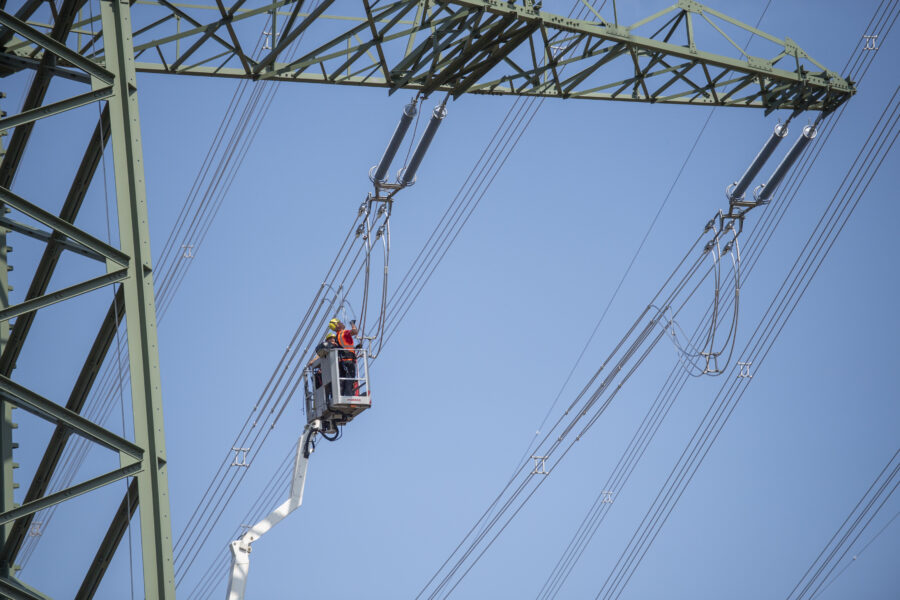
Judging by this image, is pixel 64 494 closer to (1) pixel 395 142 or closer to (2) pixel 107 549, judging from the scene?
(2) pixel 107 549

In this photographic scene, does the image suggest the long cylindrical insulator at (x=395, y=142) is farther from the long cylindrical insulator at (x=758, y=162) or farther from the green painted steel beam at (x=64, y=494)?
the green painted steel beam at (x=64, y=494)

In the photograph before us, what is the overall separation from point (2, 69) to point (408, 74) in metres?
7.78

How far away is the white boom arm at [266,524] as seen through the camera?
21.3 metres

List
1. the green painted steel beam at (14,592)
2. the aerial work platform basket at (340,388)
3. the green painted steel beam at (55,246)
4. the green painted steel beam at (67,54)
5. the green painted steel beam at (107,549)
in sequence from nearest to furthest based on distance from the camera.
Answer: the green painted steel beam at (14,592)
the green painted steel beam at (67,54)
the green painted steel beam at (107,549)
the green painted steel beam at (55,246)
the aerial work platform basket at (340,388)

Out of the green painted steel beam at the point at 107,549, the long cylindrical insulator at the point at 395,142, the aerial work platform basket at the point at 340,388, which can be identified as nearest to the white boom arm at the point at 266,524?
the aerial work platform basket at the point at 340,388

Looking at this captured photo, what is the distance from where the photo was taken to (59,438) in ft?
40.3

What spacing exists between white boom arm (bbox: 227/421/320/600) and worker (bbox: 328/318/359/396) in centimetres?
132

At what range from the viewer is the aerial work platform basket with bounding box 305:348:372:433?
20531 mm

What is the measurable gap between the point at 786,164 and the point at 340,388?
379 inches

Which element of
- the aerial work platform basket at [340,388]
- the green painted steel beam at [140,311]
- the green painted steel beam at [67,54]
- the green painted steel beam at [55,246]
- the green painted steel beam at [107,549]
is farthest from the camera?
the aerial work platform basket at [340,388]

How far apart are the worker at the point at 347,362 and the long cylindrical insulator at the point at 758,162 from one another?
8343 millimetres

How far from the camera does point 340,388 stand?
807 inches

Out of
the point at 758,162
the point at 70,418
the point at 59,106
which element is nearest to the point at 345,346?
the point at 758,162

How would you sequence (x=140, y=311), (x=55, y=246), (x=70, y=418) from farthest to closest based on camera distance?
(x=55, y=246)
(x=140, y=311)
(x=70, y=418)
